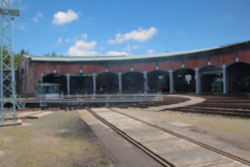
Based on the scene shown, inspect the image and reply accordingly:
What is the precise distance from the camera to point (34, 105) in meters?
30.9

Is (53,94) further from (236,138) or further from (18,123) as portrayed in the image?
(236,138)

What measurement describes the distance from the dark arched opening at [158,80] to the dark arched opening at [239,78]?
13890 mm

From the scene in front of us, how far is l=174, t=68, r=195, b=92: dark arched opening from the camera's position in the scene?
41156 mm

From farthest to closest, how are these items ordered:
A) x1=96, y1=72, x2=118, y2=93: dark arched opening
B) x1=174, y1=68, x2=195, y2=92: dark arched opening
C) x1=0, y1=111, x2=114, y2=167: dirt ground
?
x1=96, y1=72, x2=118, y2=93: dark arched opening, x1=174, y1=68, x2=195, y2=92: dark arched opening, x1=0, y1=111, x2=114, y2=167: dirt ground

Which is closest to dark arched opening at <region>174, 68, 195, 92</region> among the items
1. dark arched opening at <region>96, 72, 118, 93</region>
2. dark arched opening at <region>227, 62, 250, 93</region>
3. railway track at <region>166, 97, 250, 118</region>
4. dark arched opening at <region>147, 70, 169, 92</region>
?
dark arched opening at <region>147, 70, 169, 92</region>

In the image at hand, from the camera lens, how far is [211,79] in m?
37.4

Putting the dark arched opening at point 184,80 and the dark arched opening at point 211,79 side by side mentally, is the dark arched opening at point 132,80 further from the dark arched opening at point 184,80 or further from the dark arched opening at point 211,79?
Result: the dark arched opening at point 211,79

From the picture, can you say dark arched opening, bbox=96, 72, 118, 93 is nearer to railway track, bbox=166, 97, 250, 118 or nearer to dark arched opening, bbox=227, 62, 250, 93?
dark arched opening, bbox=227, 62, 250, 93

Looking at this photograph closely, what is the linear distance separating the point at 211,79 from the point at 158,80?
39.0 ft

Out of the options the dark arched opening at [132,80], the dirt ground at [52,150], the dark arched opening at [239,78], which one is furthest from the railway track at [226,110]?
the dark arched opening at [132,80]

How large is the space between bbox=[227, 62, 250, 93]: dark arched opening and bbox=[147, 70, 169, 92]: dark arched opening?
13.9 meters

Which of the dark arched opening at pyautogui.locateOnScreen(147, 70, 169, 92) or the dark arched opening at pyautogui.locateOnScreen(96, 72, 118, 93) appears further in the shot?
the dark arched opening at pyautogui.locateOnScreen(96, 72, 118, 93)

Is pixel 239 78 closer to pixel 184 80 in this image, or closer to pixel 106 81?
pixel 184 80

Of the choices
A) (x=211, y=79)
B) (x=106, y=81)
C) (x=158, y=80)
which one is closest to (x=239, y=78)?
(x=211, y=79)
